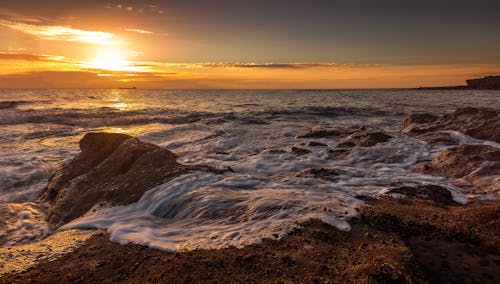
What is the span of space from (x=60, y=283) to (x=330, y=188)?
5.06 meters

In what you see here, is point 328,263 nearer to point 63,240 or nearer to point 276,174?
point 63,240

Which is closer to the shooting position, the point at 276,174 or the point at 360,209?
the point at 360,209

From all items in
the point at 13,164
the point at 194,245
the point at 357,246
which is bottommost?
the point at 13,164

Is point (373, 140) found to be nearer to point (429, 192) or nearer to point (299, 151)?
point (299, 151)

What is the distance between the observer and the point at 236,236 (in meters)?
4.78

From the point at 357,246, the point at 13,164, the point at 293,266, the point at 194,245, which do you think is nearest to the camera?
the point at 293,266

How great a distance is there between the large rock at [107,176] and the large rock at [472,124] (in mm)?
11635

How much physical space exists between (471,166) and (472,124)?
7.27 meters

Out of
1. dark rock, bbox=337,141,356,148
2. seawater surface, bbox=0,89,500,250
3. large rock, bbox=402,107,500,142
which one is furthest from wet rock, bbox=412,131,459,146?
dark rock, bbox=337,141,356,148

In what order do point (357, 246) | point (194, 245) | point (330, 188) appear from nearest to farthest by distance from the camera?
1. point (357, 246)
2. point (194, 245)
3. point (330, 188)

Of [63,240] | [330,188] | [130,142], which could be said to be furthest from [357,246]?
[130,142]

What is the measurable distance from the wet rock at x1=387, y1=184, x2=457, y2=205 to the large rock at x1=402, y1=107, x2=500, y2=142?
300 inches

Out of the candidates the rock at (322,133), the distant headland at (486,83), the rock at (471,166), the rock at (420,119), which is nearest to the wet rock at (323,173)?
the rock at (471,166)

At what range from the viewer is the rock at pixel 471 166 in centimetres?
760
